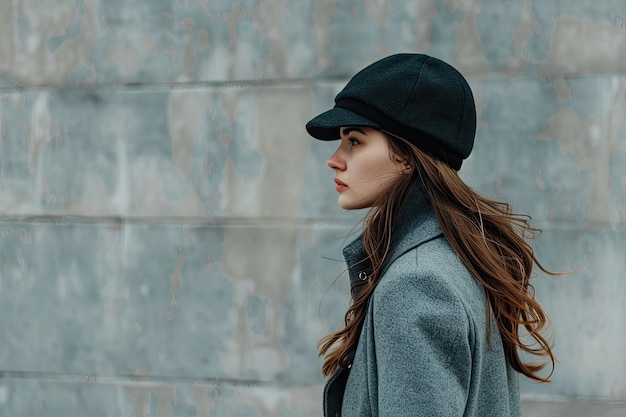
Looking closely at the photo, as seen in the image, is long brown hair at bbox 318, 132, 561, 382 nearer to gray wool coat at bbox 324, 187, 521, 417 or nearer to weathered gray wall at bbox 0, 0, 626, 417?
gray wool coat at bbox 324, 187, 521, 417

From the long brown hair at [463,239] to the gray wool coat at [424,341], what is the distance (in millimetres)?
30

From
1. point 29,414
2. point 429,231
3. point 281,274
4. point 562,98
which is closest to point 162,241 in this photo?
point 281,274

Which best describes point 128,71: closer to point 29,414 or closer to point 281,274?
point 281,274

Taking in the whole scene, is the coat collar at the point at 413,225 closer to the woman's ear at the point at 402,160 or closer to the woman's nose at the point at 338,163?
the woman's ear at the point at 402,160

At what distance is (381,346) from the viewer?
165 centimetres

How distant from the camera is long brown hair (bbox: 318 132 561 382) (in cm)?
182

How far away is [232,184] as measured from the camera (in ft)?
12.7

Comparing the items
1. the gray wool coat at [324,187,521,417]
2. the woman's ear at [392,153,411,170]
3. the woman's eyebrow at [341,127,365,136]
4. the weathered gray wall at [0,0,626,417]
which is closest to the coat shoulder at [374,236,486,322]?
the gray wool coat at [324,187,521,417]

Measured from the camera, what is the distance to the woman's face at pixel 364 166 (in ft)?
6.13

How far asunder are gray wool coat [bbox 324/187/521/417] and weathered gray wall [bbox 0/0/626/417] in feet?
6.27

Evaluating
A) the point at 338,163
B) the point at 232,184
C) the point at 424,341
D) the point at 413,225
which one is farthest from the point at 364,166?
the point at 232,184

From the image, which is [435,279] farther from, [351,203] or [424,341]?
[351,203]

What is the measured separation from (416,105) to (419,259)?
363 millimetres

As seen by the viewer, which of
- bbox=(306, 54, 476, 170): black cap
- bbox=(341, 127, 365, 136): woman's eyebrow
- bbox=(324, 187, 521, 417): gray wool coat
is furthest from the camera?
bbox=(341, 127, 365, 136): woman's eyebrow
